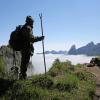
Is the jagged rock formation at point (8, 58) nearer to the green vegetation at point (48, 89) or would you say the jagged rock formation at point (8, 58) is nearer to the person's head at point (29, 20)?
the person's head at point (29, 20)

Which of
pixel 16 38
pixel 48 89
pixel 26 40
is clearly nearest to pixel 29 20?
pixel 26 40

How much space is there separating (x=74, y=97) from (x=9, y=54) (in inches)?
241

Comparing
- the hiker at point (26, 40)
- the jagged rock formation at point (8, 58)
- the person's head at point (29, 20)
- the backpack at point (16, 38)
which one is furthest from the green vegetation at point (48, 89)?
the jagged rock formation at point (8, 58)

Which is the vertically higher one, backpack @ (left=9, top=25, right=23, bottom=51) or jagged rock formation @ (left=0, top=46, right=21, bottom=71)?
backpack @ (left=9, top=25, right=23, bottom=51)

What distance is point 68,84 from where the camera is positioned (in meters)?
11.0

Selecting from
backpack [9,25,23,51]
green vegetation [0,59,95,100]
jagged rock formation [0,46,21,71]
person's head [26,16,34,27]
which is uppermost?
person's head [26,16,34,27]

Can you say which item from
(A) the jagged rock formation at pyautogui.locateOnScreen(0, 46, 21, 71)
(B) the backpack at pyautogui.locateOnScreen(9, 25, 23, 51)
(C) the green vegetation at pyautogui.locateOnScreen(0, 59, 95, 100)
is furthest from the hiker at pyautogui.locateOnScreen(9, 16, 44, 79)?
(A) the jagged rock formation at pyautogui.locateOnScreen(0, 46, 21, 71)

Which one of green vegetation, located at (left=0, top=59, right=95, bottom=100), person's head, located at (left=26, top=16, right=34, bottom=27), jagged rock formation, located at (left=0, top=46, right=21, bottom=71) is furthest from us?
jagged rock formation, located at (left=0, top=46, right=21, bottom=71)

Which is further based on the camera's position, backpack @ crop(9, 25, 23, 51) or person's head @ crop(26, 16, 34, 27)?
person's head @ crop(26, 16, 34, 27)

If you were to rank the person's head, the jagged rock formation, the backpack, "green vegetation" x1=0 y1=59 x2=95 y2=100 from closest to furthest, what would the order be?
"green vegetation" x1=0 y1=59 x2=95 y2=100, the backpack, the person's head, the jagged rock formation

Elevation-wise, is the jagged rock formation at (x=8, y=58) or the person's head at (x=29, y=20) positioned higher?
the person's head at (x=29, y=20)

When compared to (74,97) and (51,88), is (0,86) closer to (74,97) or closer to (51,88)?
(51,88)

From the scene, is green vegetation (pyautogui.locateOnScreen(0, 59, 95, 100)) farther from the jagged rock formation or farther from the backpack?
the jagged rock formation

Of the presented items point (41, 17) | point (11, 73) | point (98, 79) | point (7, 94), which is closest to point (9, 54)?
point (11, 73)
